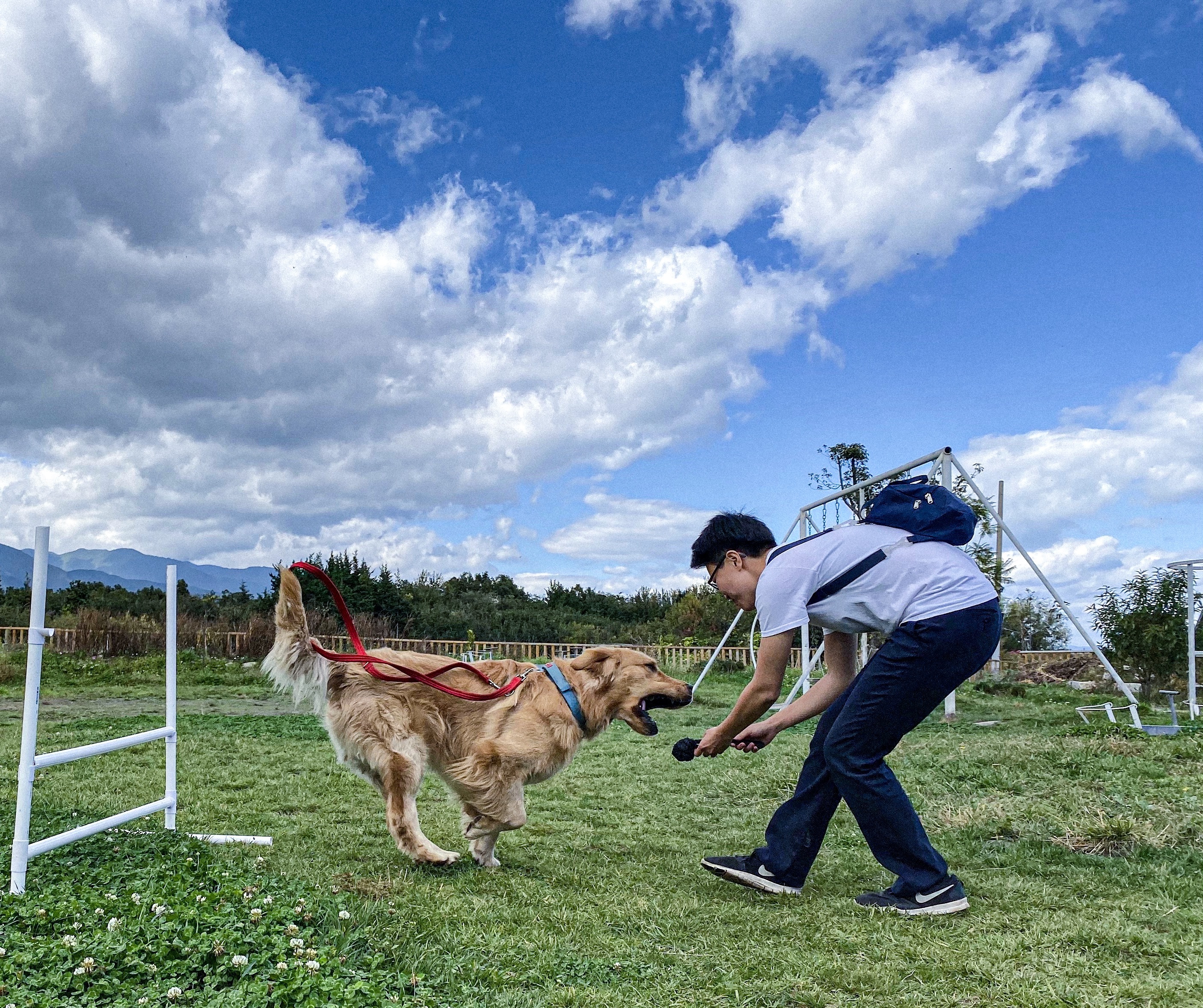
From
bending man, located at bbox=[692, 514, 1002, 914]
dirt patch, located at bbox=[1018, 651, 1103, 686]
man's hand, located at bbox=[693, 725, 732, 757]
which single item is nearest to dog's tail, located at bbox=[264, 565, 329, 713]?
man's hand, located at bbox=[693, 725, 732, 757]

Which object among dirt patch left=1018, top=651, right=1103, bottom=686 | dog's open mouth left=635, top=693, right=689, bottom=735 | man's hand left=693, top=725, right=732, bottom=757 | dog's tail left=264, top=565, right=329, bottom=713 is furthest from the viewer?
dirt patch left=1018, top=651, right=1103, bottom=686

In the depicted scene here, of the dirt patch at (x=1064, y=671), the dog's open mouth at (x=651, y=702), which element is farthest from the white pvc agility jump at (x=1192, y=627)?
the dog's open mouth at (x=651, y=702)

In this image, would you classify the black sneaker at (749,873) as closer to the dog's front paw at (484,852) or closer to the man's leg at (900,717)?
the man's leg at (900,717)

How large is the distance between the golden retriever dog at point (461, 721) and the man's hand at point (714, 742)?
0.71 meters

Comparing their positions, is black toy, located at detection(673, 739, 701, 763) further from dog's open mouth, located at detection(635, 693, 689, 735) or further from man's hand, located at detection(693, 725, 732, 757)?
dog's open mouth, located at detection(635, 693, 689, 735)

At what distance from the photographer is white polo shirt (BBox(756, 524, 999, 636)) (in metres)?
3.65

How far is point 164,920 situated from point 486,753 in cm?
167

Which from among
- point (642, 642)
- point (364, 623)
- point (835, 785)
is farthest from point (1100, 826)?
point (642, 642)

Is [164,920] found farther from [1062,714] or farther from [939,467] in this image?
[1062,714]

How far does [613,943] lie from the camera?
3312 mm

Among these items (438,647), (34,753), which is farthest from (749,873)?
(438,647)

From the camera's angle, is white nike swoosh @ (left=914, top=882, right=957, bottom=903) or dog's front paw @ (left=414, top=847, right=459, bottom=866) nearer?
white nike swoosh @ (left=914, top=882, right=957, bottom=903)

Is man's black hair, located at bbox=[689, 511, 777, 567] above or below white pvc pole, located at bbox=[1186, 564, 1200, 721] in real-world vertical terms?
above

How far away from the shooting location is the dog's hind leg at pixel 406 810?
4.46 metres
